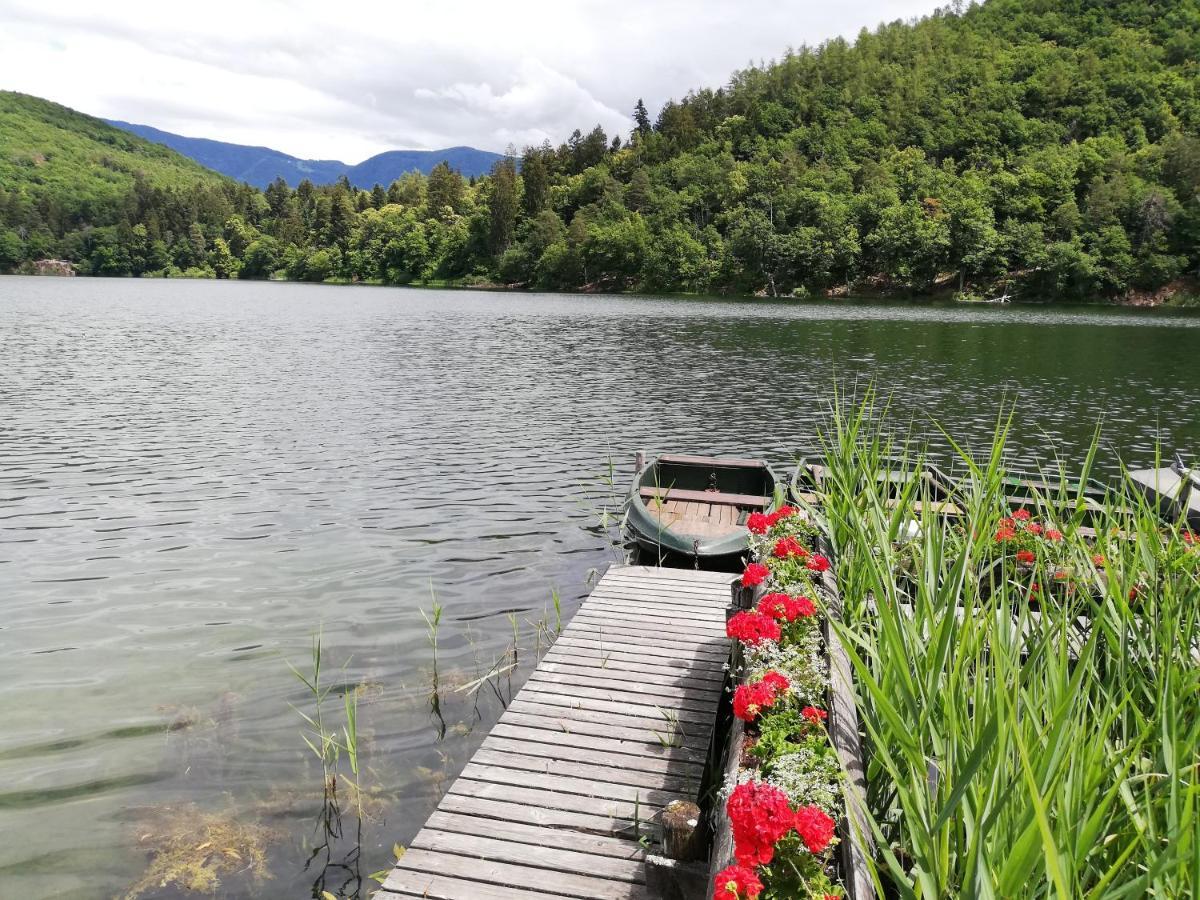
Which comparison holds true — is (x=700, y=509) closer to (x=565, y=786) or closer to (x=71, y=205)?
(x=565, y=786)

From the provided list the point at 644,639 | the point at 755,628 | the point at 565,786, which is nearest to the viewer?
the point at 755,628

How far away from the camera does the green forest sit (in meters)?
81.9

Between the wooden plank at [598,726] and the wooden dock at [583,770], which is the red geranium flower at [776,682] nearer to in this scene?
the wooden dock at [583,770]

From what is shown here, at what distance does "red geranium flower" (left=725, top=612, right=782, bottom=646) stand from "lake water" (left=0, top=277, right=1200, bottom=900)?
340 cm

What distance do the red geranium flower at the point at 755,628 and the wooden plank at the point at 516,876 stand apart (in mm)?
1676

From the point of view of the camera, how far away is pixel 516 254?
117 metres

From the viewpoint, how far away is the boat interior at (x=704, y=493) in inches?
502

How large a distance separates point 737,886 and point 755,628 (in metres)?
2.12

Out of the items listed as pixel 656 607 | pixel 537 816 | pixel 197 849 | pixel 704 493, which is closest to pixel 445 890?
pixel 537 816

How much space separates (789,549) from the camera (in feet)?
21.0

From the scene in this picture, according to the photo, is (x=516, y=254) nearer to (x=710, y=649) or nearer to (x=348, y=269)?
(x=348, y=269)

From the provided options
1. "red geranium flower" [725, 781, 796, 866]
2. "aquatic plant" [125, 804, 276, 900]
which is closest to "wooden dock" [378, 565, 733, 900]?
"red geranium flower" [725, 781, 796, 866]

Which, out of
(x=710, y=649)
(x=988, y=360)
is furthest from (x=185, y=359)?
(x=988, y=360)

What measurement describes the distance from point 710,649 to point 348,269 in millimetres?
142694
